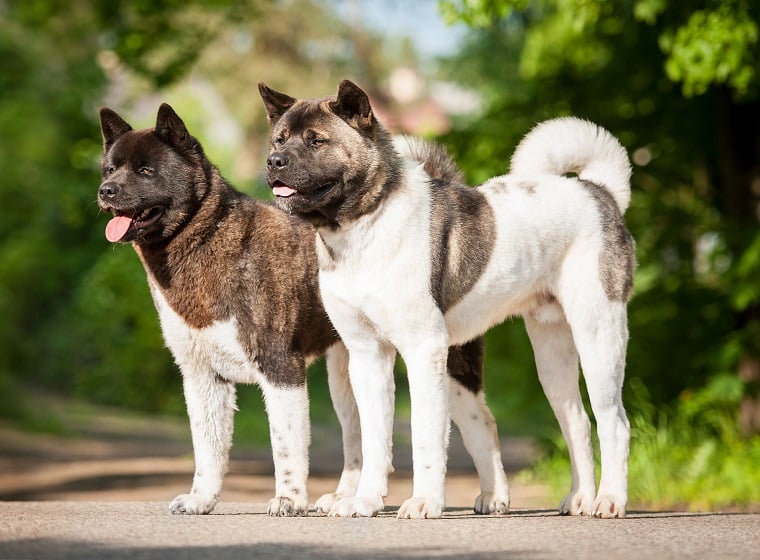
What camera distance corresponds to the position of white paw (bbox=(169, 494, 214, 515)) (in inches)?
269

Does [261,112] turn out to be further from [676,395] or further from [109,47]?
[676,395]

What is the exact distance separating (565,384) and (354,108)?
2.26 metres

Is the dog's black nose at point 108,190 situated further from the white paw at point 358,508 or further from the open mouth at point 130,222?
the white paw at point 358,508

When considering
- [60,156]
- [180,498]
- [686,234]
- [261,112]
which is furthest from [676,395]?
[261,112]

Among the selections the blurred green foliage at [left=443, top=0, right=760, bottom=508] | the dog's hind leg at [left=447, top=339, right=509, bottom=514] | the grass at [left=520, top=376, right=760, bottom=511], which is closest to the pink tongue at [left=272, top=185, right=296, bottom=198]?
the dog's hind leg at [left=447, top=339, right=509, bottom=514]

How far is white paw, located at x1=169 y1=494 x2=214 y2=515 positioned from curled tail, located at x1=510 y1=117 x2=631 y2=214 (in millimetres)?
2781

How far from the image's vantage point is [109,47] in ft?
49.5

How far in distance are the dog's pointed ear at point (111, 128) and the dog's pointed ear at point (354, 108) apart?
1.47m

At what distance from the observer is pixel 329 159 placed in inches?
252

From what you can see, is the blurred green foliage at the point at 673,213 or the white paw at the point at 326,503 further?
the blurred green foliage at the point at 673,213

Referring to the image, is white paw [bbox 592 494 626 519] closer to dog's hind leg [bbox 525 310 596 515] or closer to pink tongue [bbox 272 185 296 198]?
dog's hind leg [bbox 525 310 596 515]

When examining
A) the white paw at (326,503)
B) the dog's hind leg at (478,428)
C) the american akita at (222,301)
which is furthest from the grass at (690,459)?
the white paw at (326,503)

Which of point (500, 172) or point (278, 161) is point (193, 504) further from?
point (500, 172)

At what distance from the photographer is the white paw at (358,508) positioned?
21.0 ft
